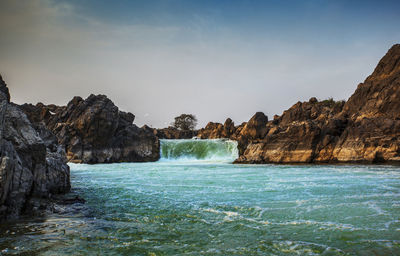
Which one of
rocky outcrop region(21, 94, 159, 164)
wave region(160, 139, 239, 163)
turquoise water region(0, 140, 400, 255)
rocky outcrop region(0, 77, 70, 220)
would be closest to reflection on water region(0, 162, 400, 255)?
turquoise water region(0, 140, 400, 255)

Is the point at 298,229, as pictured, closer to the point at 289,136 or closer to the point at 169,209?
the point at 169,209

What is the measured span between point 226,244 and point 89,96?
1625 inches

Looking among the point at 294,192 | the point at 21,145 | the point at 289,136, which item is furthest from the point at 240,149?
the point at 21,145

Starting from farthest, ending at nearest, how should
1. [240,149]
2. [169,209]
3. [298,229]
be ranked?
[240,149] < [169,209] < [298,229]

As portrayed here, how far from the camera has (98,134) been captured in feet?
130

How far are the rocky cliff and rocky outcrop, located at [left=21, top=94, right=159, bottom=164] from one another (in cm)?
1616

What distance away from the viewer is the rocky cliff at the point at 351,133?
24766 mm

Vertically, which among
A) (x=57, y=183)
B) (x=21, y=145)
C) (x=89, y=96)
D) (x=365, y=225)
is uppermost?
(x=89, y=96)

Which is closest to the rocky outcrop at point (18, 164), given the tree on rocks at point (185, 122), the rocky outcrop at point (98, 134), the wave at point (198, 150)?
the rocky outcrop at point (98, 134)

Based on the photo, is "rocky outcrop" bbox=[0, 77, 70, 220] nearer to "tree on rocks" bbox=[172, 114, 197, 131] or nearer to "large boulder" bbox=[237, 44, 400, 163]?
"large boulder" bbox=[237, 44, 400, 163]

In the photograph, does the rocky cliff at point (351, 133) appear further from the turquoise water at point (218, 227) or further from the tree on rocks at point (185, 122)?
the tree on rocks at point (185, 122)

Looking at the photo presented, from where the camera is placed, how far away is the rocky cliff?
81.3 ft

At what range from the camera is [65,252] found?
4.27 meters

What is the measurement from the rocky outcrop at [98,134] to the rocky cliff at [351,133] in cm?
1616
